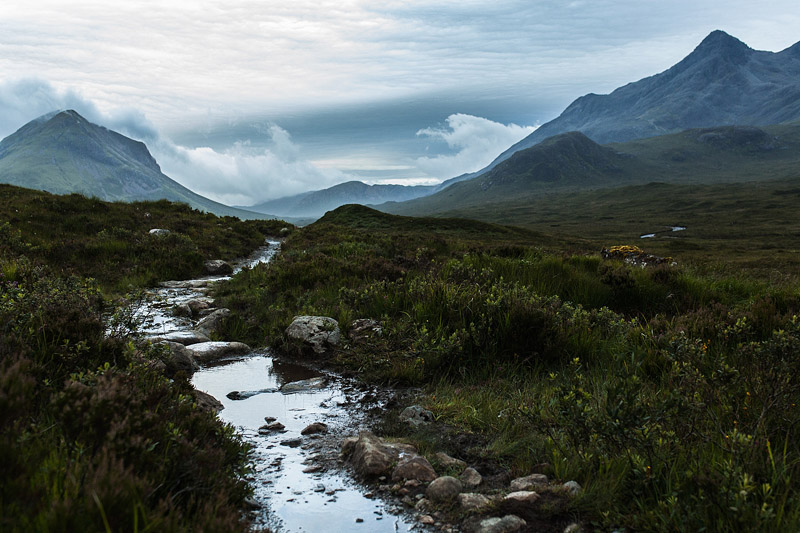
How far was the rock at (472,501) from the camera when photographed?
9.63 feet

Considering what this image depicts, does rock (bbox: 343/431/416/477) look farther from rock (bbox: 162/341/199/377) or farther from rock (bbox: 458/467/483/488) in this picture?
rock (bbox: 162/341/199/377)

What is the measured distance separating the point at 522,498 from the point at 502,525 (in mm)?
298

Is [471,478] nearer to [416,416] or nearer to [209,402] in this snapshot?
[416,416]

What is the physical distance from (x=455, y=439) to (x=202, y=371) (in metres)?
3.91

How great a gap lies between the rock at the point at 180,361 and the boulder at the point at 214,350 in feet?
0.66

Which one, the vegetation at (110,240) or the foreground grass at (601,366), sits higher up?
the vegetation at (110,240)

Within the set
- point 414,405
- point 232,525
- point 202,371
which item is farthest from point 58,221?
point 232,525

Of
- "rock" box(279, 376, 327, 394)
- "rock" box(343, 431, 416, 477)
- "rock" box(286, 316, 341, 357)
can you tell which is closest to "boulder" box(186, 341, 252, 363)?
"rock" box(286, 316, 341, 357)

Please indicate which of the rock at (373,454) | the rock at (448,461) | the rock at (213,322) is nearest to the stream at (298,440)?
Result: the rock at (373,454)

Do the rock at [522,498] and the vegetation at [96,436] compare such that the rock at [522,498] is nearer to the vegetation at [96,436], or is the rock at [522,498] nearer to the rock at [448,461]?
the rock at [448,461]

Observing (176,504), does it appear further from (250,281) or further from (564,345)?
(250,281)

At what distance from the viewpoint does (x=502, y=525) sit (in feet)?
8.88

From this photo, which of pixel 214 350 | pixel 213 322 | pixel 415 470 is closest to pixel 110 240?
pixel 213 322

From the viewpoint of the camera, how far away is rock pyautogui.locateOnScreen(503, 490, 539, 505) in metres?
2.91
